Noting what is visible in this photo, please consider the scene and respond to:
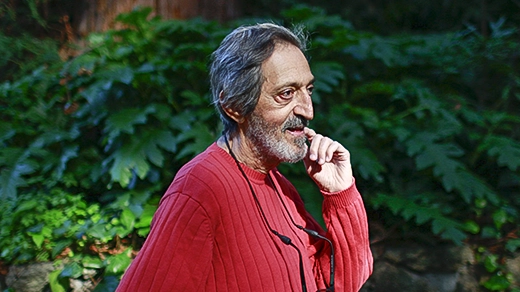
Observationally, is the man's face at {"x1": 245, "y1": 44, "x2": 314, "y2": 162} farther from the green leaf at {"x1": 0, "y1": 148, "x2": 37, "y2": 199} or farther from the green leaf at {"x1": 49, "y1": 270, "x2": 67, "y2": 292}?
the green leaf at {"x1": 0, "y1": 148, "x2": 37, "y2": 199}

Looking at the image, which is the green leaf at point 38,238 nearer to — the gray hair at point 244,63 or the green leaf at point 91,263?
the green leaf at point 91,263

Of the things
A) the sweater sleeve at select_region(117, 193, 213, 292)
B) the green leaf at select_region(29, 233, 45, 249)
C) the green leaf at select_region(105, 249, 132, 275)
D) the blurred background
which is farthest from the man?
the green leaf at select_region(29, 233, 45, 249)

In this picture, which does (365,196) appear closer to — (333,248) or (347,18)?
(333,248)

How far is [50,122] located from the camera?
160 inches

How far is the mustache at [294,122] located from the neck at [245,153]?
0.14 meters

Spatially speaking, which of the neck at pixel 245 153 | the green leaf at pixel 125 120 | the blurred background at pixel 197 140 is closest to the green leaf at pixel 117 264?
the blurred background at pixel 197 140

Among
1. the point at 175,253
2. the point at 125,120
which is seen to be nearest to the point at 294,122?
the point at 175,253

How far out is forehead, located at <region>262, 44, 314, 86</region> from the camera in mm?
1657

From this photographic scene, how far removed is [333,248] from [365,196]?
1.99 m

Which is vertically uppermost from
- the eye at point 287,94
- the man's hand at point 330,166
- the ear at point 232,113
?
the eye at point 287,94

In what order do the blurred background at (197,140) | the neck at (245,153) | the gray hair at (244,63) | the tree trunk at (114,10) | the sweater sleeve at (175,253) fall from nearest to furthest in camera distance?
the sweater sleeve at (175,253)
the gray hair at (244,63)
the neck at (245,153)
the blurred background at (197,140)
the tree trunk at (114,10)

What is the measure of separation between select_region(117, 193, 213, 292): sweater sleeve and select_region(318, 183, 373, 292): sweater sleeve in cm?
56

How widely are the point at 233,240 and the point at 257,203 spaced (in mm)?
186

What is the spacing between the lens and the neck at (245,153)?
1761 mm
